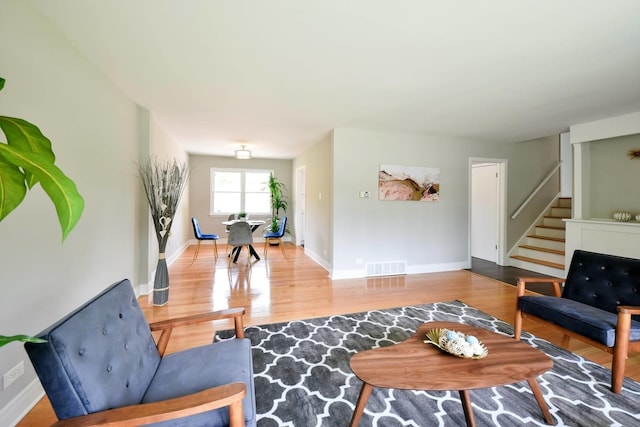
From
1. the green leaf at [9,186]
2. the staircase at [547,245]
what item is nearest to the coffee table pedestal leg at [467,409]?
the green leaf at [9,186]

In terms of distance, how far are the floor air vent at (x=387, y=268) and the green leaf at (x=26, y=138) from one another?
4256 mm

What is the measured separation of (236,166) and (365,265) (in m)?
4.74

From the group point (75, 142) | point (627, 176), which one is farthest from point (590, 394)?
point (75, 142)

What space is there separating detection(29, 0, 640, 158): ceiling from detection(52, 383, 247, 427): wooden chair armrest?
6.63 feet

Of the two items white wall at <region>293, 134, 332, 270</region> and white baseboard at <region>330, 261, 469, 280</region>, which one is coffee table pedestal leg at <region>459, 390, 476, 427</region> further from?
white wall at <region>293, 134, 332, 270</region>

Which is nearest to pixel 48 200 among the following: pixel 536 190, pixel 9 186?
pixel 9 186

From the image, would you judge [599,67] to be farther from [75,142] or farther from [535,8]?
[75,142]

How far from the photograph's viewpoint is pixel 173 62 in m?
2.29

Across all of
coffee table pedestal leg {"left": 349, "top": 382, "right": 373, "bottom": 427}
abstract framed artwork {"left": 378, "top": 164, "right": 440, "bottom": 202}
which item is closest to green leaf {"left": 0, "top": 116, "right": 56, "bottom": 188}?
coffee table pedestal leg {"left": 349, "top": 382, "right": 373, "bottom": 427}

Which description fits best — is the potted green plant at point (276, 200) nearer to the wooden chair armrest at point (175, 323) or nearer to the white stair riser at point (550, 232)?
the wooden chair armrest at point (175, 323)

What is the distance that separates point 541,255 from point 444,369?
4862mm

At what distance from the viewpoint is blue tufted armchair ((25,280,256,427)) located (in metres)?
0.89

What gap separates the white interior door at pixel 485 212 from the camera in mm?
5477

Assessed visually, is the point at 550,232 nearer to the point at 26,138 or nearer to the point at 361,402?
the point at 361,402
